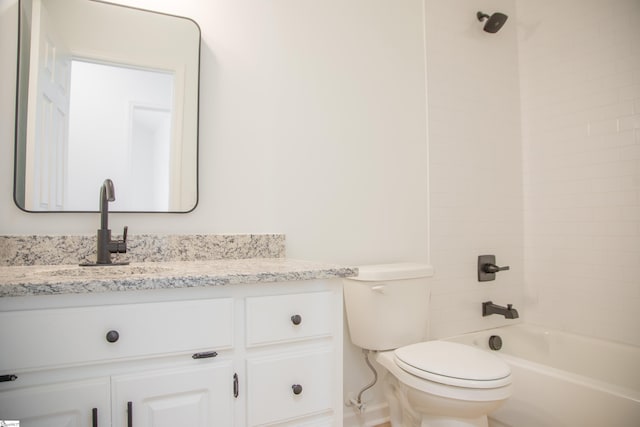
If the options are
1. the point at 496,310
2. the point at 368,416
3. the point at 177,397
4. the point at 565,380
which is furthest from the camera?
the point at 496,310

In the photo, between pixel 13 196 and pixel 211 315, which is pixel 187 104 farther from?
pixel 211 315

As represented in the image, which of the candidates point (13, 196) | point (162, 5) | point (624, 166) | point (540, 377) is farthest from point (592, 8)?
point (13, 196)

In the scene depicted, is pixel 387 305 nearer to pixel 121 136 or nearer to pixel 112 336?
pixel 112 336

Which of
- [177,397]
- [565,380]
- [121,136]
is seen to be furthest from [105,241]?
[565,380]

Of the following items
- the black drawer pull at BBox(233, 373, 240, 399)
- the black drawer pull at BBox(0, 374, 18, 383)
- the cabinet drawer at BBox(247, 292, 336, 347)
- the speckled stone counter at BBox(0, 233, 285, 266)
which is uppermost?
the speckled stone counter at BBox(0, 233, 285, 266)

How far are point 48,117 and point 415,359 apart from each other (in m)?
1.62

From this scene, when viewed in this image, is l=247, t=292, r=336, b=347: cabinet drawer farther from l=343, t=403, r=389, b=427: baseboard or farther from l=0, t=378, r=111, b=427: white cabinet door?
l=343, t=403, r=389, b=427: baseboard

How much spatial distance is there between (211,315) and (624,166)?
7.38 feet

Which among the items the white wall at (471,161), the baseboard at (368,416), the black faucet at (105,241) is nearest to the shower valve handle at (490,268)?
the white wall at (471,161)

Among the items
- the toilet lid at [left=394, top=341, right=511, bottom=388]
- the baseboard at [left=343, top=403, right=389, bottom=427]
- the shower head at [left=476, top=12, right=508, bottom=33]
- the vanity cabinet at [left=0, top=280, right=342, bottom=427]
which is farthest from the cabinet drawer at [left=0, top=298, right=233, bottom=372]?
the shower head at [left=476, top=12, right=508, bottom=33]

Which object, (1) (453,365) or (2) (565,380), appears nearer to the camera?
(1) (453,365)

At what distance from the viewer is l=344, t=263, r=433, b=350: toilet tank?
5.09 feet

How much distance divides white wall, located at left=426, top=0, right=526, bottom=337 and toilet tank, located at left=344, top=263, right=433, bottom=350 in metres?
0.42

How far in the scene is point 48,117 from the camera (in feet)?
4.21
